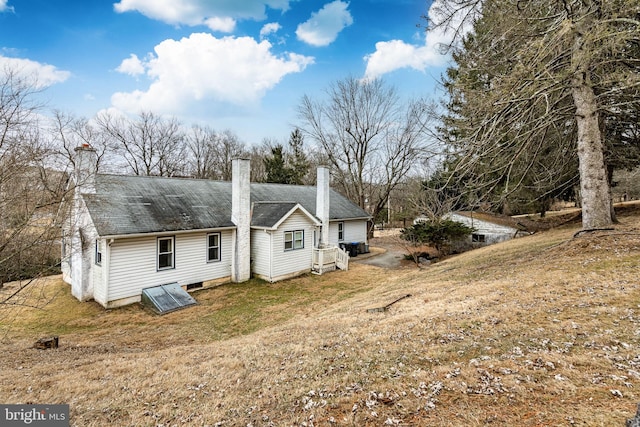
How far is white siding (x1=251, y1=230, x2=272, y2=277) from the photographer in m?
14.0

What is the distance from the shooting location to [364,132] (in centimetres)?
2623

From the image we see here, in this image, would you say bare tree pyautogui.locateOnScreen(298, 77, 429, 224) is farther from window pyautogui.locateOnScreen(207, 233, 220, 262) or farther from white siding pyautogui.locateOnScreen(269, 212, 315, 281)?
window pyautogui.locateOnScreen(207, 233, 220, 262)

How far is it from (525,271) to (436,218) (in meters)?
9.97

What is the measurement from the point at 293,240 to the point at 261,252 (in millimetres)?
1723

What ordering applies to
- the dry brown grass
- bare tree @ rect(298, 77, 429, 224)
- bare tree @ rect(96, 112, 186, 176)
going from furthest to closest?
bare tree @ rect(96, 112, 186, 176), bare tree @ rect(298, 77, 429, 224), the dry brown grass

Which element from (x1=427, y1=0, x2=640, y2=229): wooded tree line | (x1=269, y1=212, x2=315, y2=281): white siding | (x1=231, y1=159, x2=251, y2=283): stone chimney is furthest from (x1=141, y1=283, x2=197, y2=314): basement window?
(x1=427, y1=0, x2=640, y2=229): wooded tree line

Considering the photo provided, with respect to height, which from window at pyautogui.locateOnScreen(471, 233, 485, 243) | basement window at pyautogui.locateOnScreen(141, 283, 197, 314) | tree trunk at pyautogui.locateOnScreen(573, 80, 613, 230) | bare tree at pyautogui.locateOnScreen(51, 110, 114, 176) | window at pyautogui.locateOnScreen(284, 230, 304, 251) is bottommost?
basement window at pyautogui.locateOnScreen(141, 283, 197, 314)

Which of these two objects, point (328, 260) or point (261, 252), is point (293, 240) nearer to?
point (261, 252)

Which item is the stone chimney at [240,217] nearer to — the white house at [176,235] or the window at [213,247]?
the white house at [176,235]

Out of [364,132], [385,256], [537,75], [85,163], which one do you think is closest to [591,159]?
→ [537,75]

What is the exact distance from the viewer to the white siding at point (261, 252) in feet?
46.0

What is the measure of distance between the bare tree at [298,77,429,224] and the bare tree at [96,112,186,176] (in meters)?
15.5

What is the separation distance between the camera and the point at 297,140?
3388cm

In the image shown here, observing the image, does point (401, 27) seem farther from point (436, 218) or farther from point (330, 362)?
point (330, 362)
